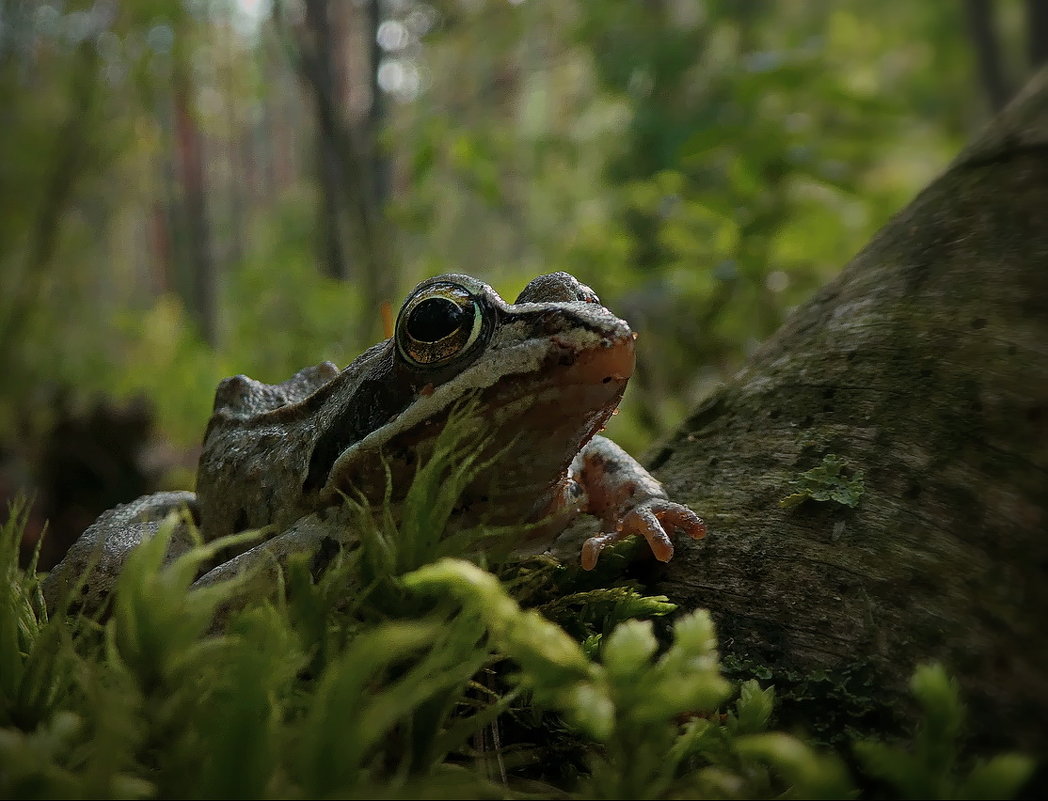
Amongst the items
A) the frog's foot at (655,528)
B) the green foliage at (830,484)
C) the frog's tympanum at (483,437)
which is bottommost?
the frog's foot at (655,528)

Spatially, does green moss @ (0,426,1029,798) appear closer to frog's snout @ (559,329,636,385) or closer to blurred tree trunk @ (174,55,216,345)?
frog's snout @ (559,329,636,385)

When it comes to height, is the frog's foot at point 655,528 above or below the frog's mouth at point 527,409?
below

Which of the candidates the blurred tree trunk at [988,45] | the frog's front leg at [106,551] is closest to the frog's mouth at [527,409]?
the frog's front leg at [106,551]

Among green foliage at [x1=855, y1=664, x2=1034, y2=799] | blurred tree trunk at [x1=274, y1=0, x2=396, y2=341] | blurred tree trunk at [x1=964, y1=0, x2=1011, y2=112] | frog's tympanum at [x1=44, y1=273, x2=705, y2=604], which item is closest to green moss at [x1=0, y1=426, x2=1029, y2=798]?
green foliage at [x1=855, y1=664, x2=1034, y2=799]

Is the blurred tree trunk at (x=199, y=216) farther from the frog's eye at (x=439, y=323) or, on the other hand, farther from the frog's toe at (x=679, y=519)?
the frog's toe at (x=679, y=519)

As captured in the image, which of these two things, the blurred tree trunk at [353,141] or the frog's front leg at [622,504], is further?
the blurred tree trunk at [353,141]

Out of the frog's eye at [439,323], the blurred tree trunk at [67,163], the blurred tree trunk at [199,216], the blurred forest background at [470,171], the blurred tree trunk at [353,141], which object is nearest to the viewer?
the frog's eye at [439,323]

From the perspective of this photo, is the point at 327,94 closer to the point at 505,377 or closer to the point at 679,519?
the point at 505,377
